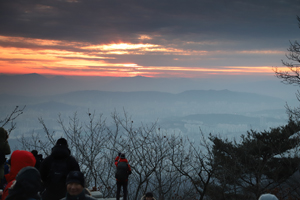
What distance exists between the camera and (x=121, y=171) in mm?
8406

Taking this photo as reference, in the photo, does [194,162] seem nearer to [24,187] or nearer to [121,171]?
[121,171]

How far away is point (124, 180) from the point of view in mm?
8547

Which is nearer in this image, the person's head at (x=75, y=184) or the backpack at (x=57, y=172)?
the person's head at (x=75, y=184)

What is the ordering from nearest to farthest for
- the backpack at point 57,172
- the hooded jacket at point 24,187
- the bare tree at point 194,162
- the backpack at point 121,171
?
1. the hooded jacket at point 24,187
2. the backpack at point 57,172
3. the backpack at point 121,171
4. the bare tree at point 194,162

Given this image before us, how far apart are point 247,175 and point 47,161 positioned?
16543mm

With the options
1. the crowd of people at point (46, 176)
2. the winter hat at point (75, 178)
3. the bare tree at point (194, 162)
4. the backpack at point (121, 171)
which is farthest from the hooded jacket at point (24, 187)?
the bare tree at point (194, 162)

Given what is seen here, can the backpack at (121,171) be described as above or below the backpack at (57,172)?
below

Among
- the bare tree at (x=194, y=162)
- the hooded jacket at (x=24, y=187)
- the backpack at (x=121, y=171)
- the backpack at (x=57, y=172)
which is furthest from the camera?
the bare tree at (x=194, y=162)

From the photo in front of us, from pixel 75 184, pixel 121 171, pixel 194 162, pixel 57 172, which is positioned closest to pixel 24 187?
pixel 75 184

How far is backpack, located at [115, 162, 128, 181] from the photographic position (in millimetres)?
8391

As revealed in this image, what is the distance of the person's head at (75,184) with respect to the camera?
3456 mm

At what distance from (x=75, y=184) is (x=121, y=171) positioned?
16.6 ft

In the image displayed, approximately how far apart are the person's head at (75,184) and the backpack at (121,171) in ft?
16.3

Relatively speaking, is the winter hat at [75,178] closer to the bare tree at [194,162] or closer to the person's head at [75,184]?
the person's head at [75,184]
